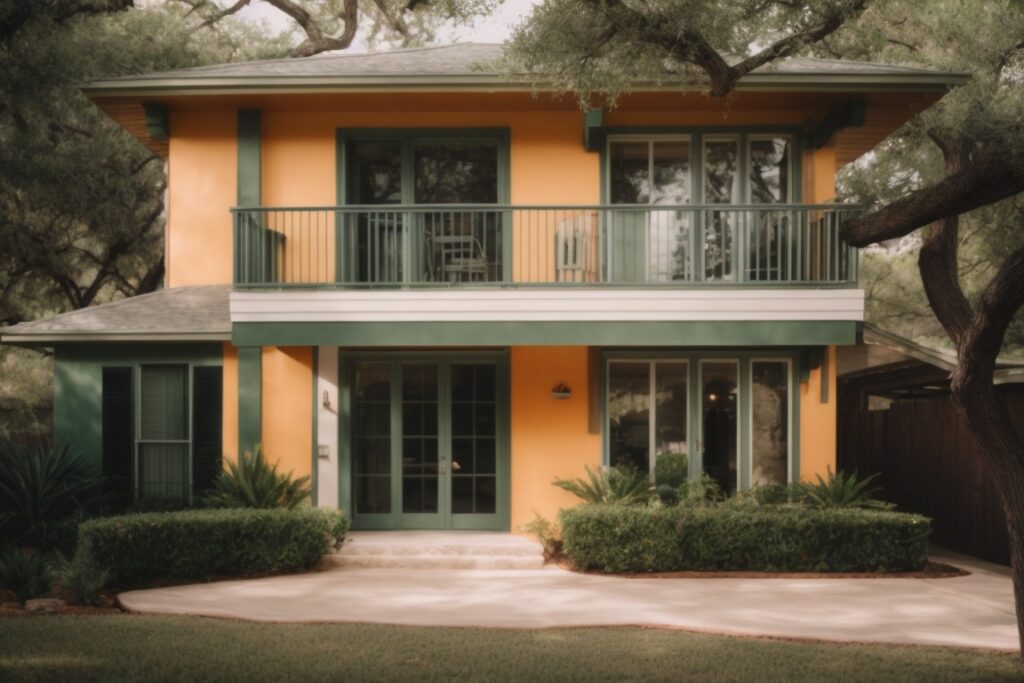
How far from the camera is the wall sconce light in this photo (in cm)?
1348

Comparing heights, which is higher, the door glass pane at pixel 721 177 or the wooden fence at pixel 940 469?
the door glass pane at pixel 721 177

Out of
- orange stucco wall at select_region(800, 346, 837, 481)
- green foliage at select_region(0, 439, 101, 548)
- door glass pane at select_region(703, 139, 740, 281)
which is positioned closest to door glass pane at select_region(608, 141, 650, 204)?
door glass pane at select_region(703, 139, 740, 281)

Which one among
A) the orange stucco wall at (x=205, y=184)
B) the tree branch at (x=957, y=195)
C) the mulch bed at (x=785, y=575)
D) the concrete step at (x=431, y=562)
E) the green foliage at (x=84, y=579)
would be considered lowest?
the mulch bed at (x=785, y=575)

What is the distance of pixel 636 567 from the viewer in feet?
38.3

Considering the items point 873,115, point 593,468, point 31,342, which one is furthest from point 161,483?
point 873,115

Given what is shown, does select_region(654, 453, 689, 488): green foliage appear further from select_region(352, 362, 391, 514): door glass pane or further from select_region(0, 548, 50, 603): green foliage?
select_region(0, 548, 50, 603): green foliage

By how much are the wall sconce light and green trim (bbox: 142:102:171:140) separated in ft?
20.4

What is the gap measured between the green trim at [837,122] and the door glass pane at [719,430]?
320 cm

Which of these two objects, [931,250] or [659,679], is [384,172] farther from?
[659,679]

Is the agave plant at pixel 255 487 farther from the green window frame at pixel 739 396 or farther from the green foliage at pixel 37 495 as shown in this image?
the green window frame at pixel 739 396

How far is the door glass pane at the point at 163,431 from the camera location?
44.1 feet

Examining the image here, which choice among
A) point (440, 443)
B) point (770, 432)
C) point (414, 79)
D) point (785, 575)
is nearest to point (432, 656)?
point (785, 575)

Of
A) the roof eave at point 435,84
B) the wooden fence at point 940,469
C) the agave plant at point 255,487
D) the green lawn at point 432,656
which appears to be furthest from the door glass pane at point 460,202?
the wooden fence at point 940,469

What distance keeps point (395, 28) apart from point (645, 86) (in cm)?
1353
